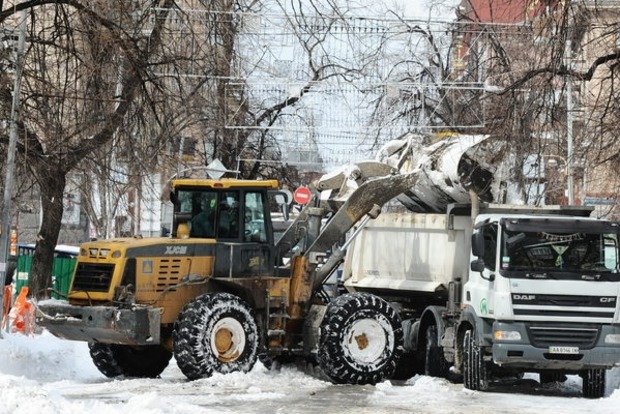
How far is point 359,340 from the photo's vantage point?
787 inches

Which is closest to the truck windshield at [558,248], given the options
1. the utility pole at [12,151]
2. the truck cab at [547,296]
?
the truck cab at [547,296]

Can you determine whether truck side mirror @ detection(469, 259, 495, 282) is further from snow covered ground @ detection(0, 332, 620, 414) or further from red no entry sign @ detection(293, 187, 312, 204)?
red no entry sign @ detection(293, 187, 312, 204)

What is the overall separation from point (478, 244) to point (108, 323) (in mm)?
5232

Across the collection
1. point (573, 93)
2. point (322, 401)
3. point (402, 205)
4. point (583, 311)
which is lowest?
point (322, 401)

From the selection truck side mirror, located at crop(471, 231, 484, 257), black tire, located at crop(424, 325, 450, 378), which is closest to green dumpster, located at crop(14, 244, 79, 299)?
black tire, located at crop(424, 325, 450, 378)

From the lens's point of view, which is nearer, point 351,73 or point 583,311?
point 583,311

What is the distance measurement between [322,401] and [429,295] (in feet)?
15.9

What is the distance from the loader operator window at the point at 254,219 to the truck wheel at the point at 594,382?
521cm

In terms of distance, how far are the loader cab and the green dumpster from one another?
22.1 meters

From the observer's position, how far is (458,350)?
1958 centimetres

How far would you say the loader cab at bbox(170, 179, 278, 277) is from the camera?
800 inches

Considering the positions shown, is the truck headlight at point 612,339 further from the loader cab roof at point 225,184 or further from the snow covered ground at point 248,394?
the loader cab roof at point 225,184

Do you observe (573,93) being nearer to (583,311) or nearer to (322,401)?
(583,311)

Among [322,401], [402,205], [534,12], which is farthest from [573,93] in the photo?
[322,401]
